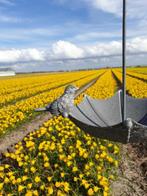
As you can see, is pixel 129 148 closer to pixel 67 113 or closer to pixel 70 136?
pixel 70 136

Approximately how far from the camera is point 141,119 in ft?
12.5

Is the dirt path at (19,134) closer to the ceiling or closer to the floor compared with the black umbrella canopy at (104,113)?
closer to the floor

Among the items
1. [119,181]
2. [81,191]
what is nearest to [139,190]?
[119,181]

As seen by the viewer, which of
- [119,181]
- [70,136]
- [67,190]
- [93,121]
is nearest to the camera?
[93,121]

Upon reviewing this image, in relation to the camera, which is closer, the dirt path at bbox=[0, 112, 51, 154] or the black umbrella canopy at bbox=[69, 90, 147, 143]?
the black umbrella canopy at bbox=[69, 90, 147, 143]

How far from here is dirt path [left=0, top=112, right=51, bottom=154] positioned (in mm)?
9312

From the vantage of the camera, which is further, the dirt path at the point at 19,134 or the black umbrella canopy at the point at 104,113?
the dirt path at the point at 19,134

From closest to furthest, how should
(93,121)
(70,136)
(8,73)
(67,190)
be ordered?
1. (93,121)
2. (67,190)
3. (70,136)
4. (8,73)

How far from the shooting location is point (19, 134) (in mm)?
10500

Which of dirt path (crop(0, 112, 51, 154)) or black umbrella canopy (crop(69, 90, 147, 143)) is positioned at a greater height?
black umbrella canopy (crop(69, 90, 147, 143))

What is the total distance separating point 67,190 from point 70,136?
324cm

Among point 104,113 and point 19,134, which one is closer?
point 104,113

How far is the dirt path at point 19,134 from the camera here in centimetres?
931

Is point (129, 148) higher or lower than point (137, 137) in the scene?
lower
